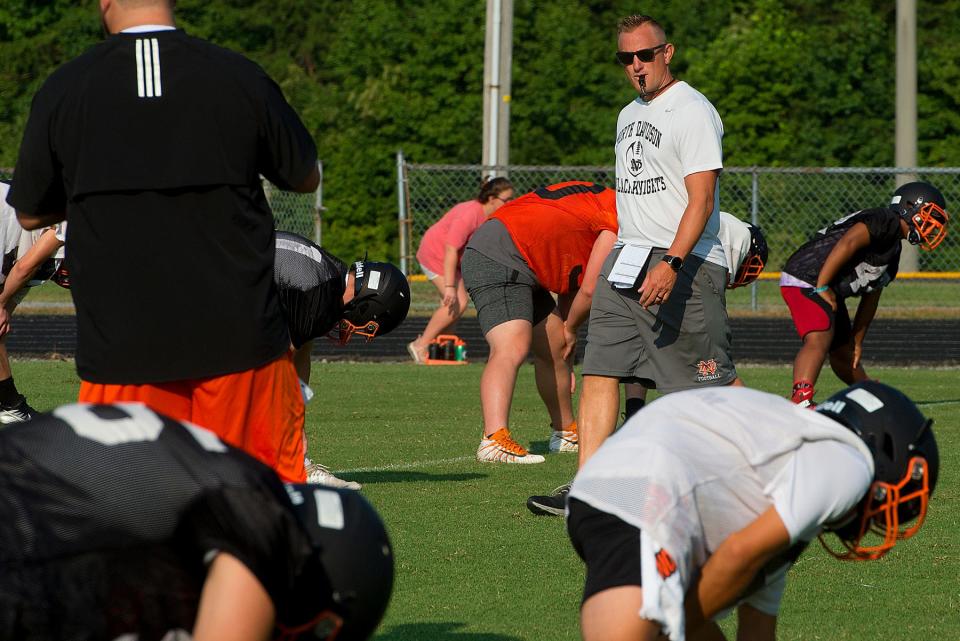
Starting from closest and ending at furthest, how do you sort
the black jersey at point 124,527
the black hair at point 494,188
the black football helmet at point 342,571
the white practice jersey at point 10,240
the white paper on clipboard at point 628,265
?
the black jersey at point 124,527 → the black football helmet at point 342,571 → the white paper on clipboard at point 628,265 → the white practice jersey at point 10,240 → the black hair at point 494,188

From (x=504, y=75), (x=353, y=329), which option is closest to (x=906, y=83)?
(x=504, y=75)

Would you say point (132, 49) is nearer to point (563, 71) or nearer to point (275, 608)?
point (275, 608)

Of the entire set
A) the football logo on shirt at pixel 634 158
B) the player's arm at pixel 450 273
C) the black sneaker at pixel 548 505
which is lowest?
the black sneaker at pixel 548 505

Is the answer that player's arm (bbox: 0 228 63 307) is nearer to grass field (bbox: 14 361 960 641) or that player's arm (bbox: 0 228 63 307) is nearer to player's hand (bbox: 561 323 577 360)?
grass field (bbox: 14 361 960 641)

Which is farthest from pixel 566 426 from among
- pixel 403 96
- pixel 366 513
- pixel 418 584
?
pixel 403 96

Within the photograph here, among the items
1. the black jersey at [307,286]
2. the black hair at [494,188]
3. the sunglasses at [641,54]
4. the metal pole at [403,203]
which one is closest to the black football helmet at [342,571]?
the black jersey at [307,286]

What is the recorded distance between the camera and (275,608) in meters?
2.94

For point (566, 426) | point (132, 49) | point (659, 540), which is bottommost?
point (566, 426)

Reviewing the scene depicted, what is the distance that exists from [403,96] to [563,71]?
3.88 m

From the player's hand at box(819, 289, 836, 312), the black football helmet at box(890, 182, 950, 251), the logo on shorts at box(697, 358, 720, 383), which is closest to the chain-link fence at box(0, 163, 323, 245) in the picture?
the player's hand at box(819, 289, 836, 312)

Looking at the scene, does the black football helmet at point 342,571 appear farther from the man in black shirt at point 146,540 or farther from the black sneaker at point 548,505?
the black sneaker at point 548,505

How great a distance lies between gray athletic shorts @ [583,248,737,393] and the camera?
22.2 feet

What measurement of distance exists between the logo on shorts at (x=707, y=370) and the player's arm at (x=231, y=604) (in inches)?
161

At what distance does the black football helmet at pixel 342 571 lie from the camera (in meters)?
3.00
